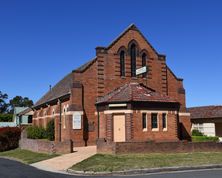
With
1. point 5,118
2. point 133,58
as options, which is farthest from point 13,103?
point 133,58

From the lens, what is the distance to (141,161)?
2166 cm

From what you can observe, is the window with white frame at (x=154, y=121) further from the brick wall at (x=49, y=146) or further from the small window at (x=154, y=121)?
the brick wall at (x=49, y=146)

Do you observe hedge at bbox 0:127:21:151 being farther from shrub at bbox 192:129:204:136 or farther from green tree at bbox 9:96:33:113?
green tree at bbox 9:96:33:113

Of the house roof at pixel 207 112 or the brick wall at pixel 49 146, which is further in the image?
the house roof at pixel 207 112

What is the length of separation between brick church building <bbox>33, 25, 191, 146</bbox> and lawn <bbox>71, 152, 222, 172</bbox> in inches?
285

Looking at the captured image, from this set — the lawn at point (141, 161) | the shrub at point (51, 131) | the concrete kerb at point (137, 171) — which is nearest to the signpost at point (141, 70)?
the shrub at point (51, 131)

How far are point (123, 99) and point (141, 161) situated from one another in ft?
34.9

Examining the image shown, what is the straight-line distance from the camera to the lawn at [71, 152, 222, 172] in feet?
65.5

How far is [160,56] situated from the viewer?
39.8 metres

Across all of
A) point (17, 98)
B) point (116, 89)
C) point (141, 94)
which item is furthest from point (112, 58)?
point (17, 98)

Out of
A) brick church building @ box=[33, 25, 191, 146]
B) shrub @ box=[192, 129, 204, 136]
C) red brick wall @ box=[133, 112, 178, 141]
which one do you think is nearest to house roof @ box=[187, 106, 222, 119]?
shrub @ box=[192, 129, 204, 136]

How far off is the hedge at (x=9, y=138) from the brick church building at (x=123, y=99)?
15.0 feet

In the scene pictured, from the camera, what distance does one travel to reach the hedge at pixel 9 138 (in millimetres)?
37934

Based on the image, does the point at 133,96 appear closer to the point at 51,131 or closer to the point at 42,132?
the point at 51,131
